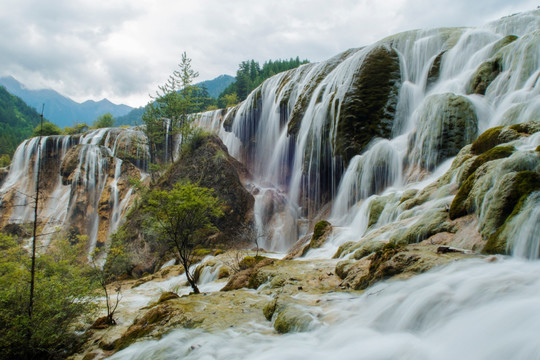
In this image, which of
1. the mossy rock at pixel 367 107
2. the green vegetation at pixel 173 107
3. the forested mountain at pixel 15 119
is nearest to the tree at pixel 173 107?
the green vegetation at pixel 173 107

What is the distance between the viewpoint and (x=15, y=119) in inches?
4496

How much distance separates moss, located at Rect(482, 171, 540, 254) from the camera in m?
5.70

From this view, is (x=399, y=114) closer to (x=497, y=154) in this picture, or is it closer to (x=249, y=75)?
(x=497, y=154)

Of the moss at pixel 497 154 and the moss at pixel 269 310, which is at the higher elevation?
the moss at pixel 497 154

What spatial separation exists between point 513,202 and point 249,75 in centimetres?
7652

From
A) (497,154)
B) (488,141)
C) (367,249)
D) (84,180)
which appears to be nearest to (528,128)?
(488,141)

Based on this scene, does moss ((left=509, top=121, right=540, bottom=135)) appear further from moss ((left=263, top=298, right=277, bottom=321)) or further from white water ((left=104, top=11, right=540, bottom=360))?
moss ((left=263, top=298, right=277, bottom=321))

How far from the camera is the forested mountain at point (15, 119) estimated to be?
94.4m

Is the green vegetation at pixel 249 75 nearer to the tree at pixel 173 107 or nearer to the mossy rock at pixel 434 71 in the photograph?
the tree at pixel 173 107

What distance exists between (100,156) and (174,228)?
27.6 metres

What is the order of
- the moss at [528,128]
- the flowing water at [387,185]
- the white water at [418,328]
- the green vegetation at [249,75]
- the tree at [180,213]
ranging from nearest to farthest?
the white water at [418,328] < the flowing water at [387,185] < the moss at [528,128] < the tree at [180,213] < the green vegetation at [249,75]

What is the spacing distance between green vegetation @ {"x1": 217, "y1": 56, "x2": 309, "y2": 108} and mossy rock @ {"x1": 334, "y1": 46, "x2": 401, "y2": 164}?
4957cm

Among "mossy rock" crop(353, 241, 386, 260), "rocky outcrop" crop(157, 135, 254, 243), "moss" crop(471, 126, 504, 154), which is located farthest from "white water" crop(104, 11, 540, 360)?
"rocky outcrop" crop(157, 135, 254, 243)

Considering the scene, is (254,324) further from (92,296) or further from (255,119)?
(255,119)
